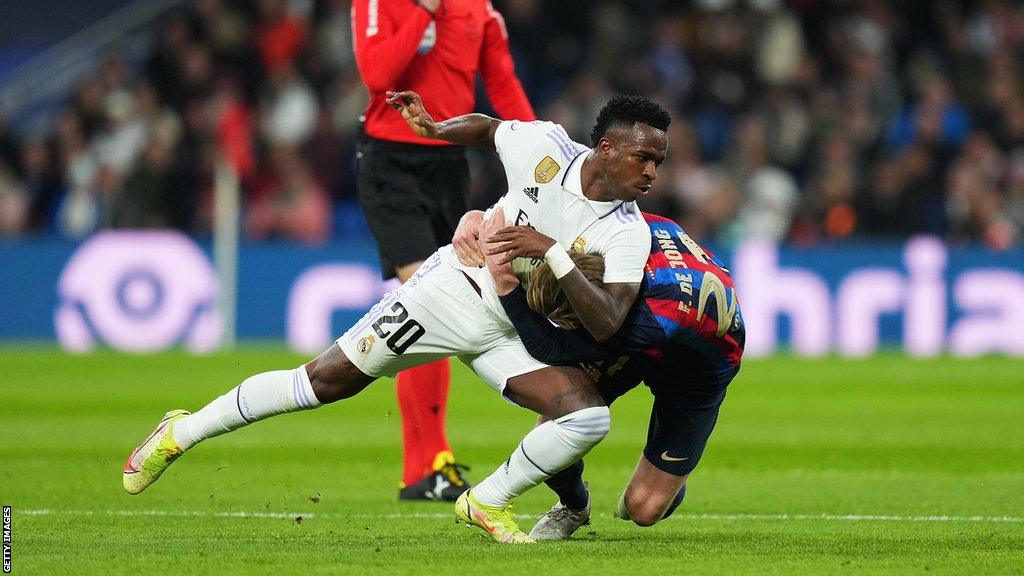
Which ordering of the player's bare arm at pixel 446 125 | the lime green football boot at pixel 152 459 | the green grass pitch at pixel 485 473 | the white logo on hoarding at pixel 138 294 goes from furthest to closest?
the white logo on hoarding at pixel 138 294 < the player's bare arm at pixel 446 125 < the lime green football boot at pixel 152 459 < the green grass pitch at pixel 485 473

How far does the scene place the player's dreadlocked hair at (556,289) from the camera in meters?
6.02

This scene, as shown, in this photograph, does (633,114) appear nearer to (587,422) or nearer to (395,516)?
(587,422)

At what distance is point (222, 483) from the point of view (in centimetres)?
836

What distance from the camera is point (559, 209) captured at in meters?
6.37

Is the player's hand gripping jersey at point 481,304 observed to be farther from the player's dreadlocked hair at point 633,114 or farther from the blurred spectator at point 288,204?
the blurred spectator at point 288,204

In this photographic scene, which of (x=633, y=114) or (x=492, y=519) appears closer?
(x=492, y=519)

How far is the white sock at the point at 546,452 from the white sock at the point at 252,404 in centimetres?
83

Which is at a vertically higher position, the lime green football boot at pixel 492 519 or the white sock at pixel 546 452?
the white sock at pixel 546 452

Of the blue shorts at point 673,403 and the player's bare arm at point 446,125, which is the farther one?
the player's bare arm at point 446,125

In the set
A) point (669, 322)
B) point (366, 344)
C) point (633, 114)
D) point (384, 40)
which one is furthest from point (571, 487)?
point (384, 40)

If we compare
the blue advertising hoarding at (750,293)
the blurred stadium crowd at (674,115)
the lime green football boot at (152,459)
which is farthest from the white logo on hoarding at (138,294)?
the lime green football boot at (152,459)

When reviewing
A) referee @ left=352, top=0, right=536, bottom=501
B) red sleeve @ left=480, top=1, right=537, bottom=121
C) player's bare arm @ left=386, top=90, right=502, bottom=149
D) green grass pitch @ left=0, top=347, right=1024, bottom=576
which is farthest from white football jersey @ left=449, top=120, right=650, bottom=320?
red sleeve @ left=480, top=1, right=537, bottom=121

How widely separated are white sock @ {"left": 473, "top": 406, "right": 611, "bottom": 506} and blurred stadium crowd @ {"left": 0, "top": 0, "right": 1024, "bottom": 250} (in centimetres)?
1163

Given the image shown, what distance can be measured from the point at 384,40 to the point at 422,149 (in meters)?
0.59
